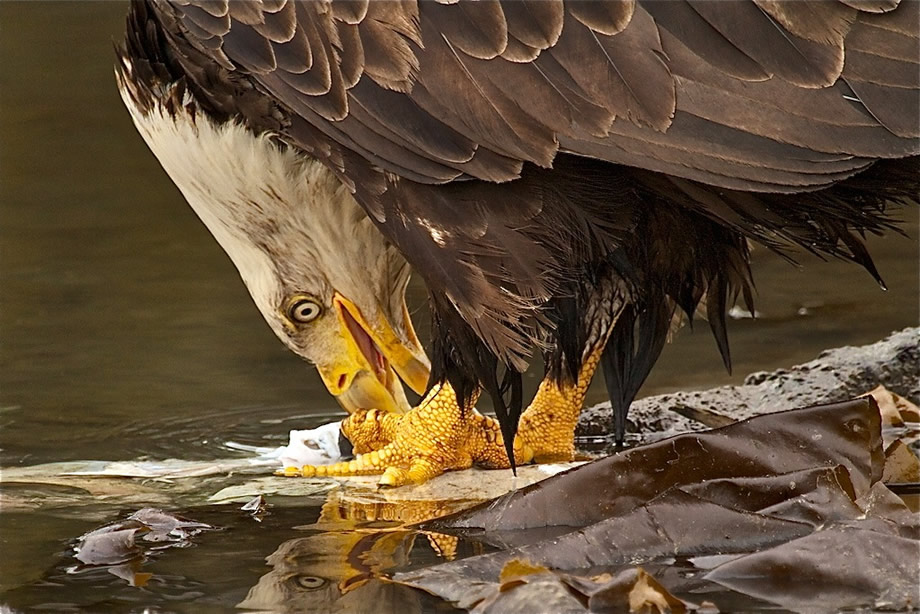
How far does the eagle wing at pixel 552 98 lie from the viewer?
3.63m

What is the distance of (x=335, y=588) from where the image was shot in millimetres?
3215

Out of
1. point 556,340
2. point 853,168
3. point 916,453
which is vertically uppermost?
point 853,168

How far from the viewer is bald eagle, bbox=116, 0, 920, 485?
3641 mm

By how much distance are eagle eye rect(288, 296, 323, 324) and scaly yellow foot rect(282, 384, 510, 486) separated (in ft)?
1.10

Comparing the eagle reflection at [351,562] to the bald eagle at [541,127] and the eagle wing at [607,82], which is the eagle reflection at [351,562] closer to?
the bald eagle at [541,127]

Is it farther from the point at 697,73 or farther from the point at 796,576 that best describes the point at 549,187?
the point at 796,576

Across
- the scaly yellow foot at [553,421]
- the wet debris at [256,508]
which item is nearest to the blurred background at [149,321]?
the scaly yellow foot at [553,421]

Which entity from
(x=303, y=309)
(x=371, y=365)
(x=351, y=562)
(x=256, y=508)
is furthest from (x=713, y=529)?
(x=303, y=309)

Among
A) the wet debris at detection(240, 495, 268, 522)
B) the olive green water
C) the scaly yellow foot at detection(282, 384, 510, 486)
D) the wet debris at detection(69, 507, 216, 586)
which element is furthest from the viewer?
the scaly yellow foot at detection(282, 384, 510, 486)

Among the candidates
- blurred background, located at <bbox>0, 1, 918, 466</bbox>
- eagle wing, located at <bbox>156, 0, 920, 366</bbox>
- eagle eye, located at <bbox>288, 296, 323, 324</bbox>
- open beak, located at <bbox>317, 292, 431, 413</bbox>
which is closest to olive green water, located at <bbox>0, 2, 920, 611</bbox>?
blurred background, located at <bbox>0, 1, 918, 466</bbox>

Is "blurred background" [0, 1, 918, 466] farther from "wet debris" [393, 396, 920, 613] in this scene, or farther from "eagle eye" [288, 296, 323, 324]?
"wet debris" [393, 396, 920, 613]

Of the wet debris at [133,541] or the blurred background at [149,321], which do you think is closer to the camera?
the wet debris at [133,541]

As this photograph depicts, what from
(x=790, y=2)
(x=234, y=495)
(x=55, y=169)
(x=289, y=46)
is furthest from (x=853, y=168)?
(x=55, y=169)

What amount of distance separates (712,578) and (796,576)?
162mm
